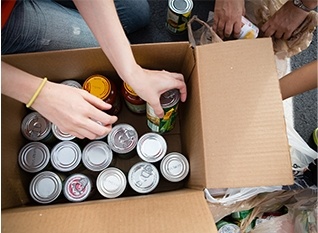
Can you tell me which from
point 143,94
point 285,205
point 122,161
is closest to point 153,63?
point 143,94

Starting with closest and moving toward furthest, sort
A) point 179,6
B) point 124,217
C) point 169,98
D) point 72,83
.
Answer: point 124,217, point 169,98, point 72,83, point 179,6

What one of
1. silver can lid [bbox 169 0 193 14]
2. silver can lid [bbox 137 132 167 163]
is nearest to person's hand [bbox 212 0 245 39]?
silver can lid [bbox 169 0 193 14]

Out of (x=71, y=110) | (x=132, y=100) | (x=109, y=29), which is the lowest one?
(x=132, y=100)

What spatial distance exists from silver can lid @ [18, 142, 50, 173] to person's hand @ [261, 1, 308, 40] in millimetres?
681

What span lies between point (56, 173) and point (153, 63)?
1.13ft

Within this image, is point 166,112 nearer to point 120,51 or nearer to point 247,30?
point 120,51

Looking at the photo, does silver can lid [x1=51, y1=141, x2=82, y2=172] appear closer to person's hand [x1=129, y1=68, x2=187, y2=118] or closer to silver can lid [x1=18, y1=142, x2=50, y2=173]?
silver can lid [x1=18, y1=142, x2=50, y2=173]

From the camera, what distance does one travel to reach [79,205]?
76cm

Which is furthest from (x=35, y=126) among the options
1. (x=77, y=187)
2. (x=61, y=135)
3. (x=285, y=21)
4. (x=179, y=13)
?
(x=285, y=21)

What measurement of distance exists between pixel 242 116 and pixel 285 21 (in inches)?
17.5

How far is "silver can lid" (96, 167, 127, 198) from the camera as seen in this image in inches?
33.9

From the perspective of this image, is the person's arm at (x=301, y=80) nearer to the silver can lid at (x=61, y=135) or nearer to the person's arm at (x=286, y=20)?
the person's arm at (x=286, y=20)

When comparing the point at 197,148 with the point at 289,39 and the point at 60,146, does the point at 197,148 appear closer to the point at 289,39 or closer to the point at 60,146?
the point at 60,146

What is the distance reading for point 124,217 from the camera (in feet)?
A: 2.30
